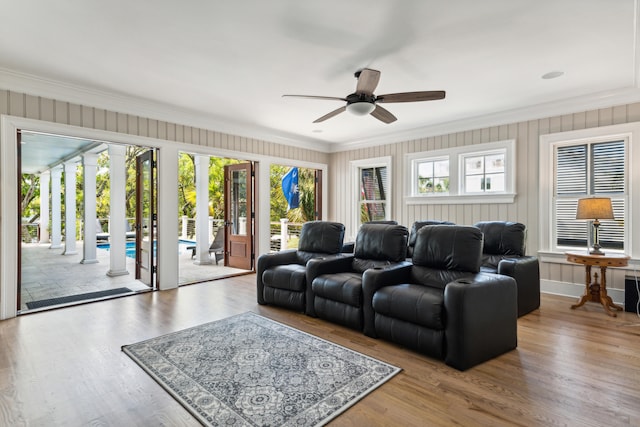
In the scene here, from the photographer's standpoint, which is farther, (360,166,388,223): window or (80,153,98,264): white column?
(80,153,98,264): white column

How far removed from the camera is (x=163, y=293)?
4.80m

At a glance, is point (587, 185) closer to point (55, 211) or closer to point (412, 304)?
point (412, 304)

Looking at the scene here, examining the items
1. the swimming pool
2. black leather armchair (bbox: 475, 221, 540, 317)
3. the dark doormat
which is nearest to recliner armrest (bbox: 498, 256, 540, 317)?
black leather armchair (bbox: 475, 221, 540, 317)

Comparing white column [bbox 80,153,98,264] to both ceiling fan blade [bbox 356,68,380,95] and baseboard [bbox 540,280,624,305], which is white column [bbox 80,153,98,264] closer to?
ceiling fan blade [bbox 356,68,380,95]

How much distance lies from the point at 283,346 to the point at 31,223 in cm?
1343

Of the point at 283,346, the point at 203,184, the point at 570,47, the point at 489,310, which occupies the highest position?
the point at 570,47

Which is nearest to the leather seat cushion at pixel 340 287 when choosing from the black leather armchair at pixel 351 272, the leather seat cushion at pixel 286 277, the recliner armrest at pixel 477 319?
the black leather armchair at pixel 351 272

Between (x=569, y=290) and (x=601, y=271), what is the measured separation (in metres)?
0.81

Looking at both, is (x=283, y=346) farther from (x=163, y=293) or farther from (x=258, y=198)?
(x=258, y=198)

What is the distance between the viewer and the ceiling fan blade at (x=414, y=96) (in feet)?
10.6

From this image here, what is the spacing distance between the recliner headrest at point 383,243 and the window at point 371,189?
9.33 ft

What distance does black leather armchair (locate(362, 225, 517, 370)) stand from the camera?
252cm

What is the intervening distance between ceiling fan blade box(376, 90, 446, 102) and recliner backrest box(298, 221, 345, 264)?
1801mm

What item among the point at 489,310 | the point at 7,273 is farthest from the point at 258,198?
the point at 489,310
